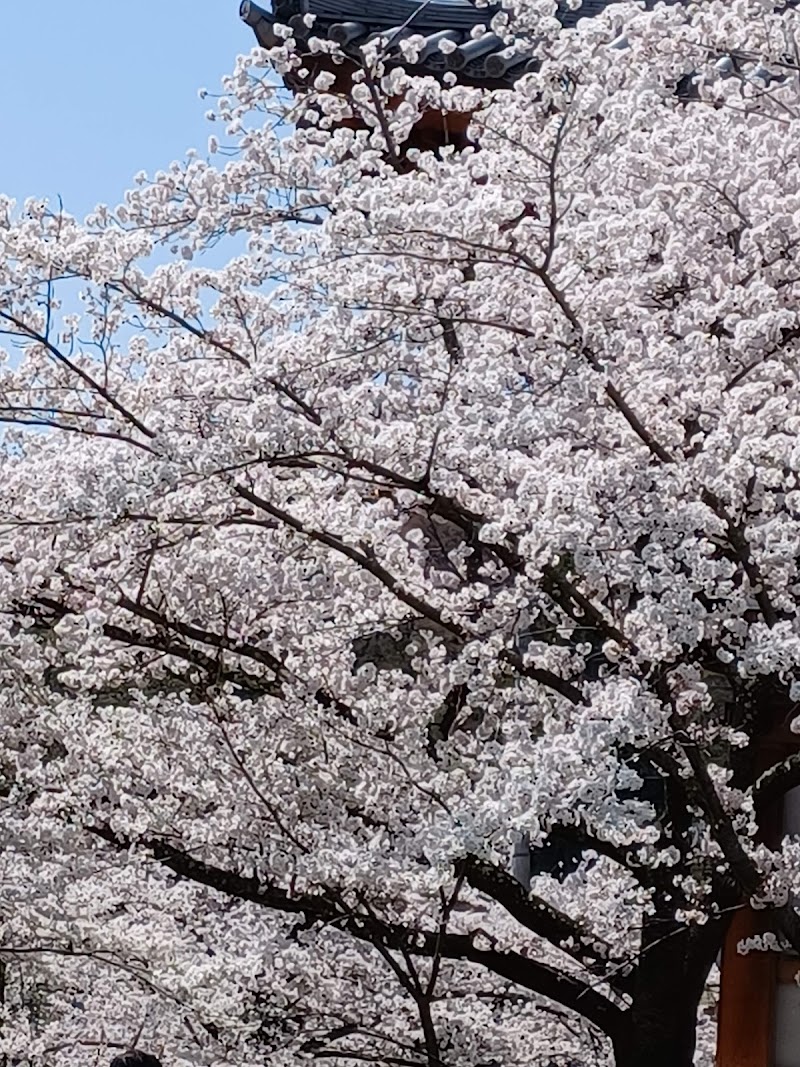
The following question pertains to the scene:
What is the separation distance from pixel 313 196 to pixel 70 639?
1560 millimetres

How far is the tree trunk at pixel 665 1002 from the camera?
4328 millimetres

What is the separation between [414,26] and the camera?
24.9 feet

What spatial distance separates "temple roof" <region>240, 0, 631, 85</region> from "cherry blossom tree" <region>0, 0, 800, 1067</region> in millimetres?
2015

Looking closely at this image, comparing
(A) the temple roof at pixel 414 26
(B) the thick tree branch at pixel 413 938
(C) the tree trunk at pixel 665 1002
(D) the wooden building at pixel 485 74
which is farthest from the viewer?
(A) the temple roof at pixel 414 26

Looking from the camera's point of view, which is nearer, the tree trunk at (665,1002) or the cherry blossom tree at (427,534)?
the cherry blossom tree at (427,534)

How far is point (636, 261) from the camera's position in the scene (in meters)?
3.70

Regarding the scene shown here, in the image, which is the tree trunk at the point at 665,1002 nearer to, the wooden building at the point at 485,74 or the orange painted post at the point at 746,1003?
the wooden building at the point at 485,74

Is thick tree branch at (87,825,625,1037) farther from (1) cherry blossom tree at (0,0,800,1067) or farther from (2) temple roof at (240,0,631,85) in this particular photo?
(2) temple roof at (240,0,631,85)

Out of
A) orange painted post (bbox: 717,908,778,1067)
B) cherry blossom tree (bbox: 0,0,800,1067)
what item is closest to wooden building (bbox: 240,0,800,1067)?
orange painted post (bbox: 717,908,778,1067)

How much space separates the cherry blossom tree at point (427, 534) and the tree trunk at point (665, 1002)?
0.01 meters

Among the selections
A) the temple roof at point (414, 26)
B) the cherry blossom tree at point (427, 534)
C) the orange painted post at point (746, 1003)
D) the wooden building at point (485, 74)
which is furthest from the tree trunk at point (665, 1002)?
the temple roof at point (414, 26)

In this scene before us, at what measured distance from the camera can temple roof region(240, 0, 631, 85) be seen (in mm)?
6875

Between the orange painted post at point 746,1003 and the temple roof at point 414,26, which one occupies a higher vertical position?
the temple roof at point 414,26

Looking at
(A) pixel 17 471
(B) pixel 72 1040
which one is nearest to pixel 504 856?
(A) pixel 17 471
